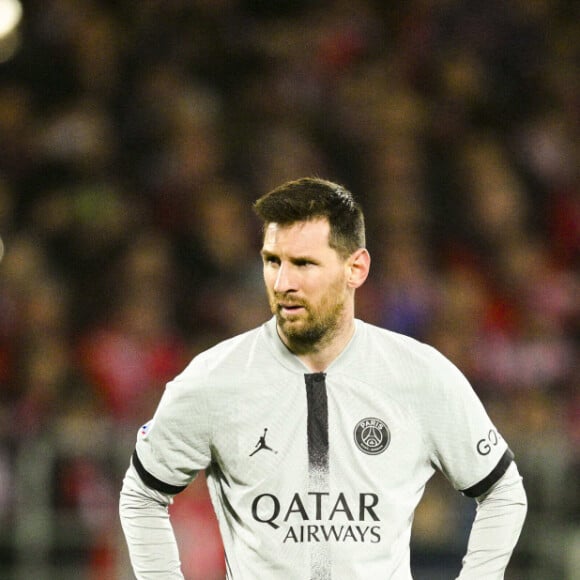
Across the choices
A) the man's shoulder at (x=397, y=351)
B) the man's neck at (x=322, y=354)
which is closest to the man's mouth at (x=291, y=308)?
the man's neck at (x=322, y=354)

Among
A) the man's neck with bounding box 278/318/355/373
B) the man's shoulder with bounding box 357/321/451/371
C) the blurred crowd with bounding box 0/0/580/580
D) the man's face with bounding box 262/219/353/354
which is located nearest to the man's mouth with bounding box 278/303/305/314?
the man's face with bounding box 262/219/353/354

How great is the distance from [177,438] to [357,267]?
2.09ft

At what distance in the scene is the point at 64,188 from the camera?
7.55 meters

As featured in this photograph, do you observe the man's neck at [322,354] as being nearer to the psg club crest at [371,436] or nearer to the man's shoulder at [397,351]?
the man's shoulder at [397,351]

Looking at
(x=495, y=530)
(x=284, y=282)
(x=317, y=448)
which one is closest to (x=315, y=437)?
(x=317, y=448)

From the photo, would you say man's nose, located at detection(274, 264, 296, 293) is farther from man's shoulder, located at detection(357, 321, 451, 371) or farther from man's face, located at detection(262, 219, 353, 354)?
man's shoulder, located at detection(357, 321, 451, 371)

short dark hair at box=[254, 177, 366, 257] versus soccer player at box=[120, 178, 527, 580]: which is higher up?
short dark hair at box=[254, 177, 366, 257]

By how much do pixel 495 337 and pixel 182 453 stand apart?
370 cm

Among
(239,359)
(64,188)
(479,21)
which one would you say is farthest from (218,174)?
(239,359)

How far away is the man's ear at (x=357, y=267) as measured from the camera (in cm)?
337

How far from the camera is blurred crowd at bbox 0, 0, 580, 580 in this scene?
5980 mm

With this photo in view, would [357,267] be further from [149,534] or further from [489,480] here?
[149,534]

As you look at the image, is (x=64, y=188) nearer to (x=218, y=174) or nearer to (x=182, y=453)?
(x=218, y=174)

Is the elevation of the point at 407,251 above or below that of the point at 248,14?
below
